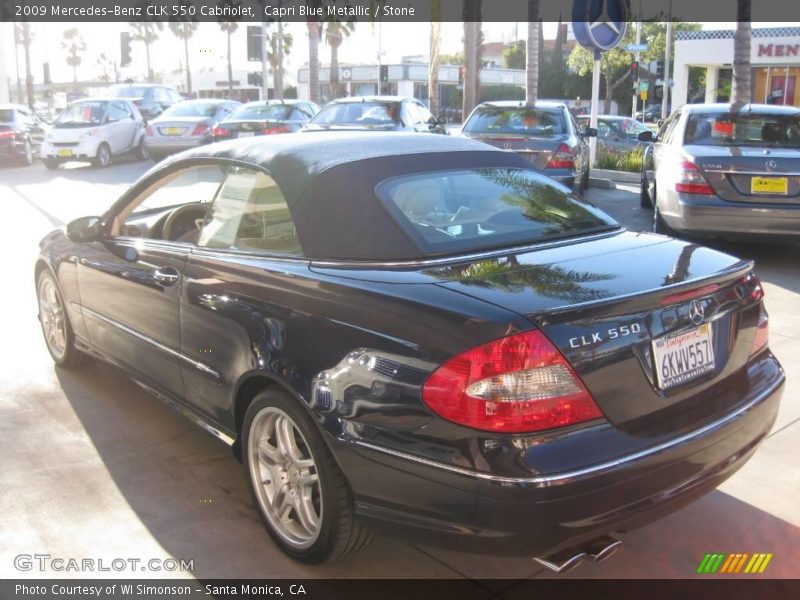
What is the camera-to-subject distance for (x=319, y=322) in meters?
3.07

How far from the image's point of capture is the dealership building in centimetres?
3259

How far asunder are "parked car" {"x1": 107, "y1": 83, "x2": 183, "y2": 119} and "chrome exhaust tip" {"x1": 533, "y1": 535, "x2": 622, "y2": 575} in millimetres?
25869

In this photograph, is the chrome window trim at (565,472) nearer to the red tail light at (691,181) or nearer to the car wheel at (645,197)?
the red tail light at (691,181)

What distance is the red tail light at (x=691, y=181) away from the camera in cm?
787

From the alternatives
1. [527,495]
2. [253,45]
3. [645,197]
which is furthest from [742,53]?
[253,45]

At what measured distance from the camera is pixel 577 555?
2.73 metres

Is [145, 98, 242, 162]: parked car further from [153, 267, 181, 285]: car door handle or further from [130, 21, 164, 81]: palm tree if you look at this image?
[130, 21, 164, 81]: palm tree

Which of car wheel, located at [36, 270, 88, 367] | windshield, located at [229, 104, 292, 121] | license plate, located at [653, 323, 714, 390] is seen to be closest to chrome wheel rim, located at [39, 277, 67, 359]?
car wheel, located at [36, 270, 88, 367]

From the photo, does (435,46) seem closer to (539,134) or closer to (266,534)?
(539,134)

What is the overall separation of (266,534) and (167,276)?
1.29 metres

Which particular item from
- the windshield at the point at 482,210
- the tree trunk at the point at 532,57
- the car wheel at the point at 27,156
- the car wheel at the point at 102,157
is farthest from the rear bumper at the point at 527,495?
the car wheel at the point at 27,156

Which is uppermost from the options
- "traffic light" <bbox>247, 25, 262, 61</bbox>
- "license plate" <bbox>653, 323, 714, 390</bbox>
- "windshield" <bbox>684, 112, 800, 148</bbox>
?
"traffic light" <bbox>247, 25, 262, 61</bbox>

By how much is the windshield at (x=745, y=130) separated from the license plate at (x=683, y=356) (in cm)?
601

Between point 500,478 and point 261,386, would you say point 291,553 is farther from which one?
point 500,478
